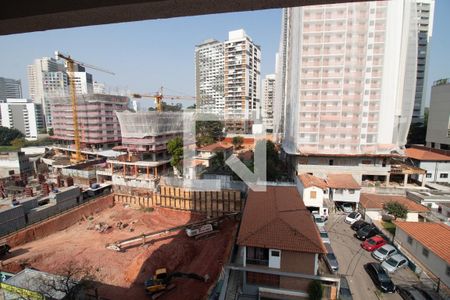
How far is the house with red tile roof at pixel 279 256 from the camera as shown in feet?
24.2

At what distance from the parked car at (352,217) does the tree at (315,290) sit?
7860 mm

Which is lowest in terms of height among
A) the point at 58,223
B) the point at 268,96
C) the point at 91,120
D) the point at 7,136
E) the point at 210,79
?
the point at 58,223

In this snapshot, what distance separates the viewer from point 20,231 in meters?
13.2

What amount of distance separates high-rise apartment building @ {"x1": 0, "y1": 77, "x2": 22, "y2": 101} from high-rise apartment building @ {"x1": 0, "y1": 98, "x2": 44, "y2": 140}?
37241 millimetres

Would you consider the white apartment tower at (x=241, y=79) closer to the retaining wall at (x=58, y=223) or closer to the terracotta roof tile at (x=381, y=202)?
the terracotta roof tile at (x=381, y=202)

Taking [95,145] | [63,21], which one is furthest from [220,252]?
[95,145]

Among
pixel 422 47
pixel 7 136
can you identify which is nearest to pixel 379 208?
pixel 422 47

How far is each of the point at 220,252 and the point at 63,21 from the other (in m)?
11.7

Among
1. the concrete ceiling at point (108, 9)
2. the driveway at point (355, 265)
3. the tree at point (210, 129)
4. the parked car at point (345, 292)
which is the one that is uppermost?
the concrete ceiling at point (108, 9)

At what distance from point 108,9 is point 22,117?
221ft

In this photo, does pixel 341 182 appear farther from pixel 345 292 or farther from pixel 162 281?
pixel 162 281

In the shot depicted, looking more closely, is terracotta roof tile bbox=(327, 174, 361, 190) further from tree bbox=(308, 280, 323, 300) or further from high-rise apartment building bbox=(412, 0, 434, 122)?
high-rise apartment building bbox=(412, 0, 434, 122)

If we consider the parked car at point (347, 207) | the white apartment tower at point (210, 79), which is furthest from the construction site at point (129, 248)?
the white apartment tower at point (210, 79)

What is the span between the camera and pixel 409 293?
26.1 feet
